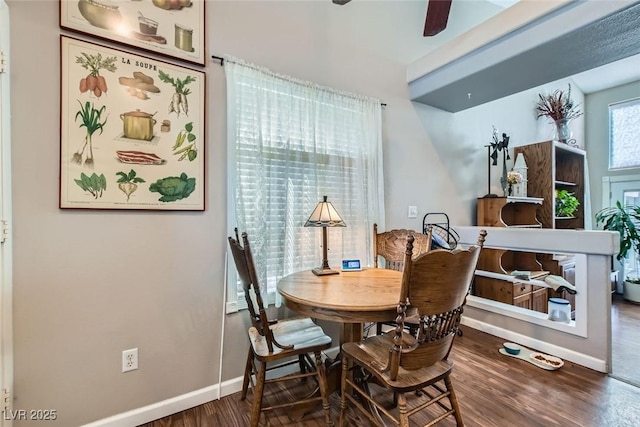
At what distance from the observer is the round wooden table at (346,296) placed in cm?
138

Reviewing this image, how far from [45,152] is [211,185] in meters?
0.81

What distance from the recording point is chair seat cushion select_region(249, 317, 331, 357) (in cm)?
157

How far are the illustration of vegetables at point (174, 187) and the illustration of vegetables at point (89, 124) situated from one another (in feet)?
1.08

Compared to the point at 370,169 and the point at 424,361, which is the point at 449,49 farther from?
the point at 424,361

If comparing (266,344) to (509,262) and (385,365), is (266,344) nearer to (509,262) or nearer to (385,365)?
(385,365)

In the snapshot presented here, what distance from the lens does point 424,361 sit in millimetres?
1289

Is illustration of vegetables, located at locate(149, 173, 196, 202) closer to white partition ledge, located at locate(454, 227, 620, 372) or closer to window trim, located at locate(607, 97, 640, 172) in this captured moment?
white partition ledge, located at locate(454, 227, 620, 372)

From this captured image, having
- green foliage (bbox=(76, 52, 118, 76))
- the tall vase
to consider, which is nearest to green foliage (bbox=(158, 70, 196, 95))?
green foliage (bbox=(76, 52, 118, 76))

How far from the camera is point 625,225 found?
393cm

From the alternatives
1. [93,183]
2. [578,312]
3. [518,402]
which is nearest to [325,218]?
[93,183]

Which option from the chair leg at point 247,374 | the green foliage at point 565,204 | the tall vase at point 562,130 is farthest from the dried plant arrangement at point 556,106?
the chair leg at point 247,374

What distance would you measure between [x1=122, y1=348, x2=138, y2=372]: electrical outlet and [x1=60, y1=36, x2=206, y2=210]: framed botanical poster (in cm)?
83

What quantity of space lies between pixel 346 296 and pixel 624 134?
565cm

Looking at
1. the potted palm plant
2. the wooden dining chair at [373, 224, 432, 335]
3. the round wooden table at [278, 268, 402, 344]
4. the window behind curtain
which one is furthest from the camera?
the window behind curtain
